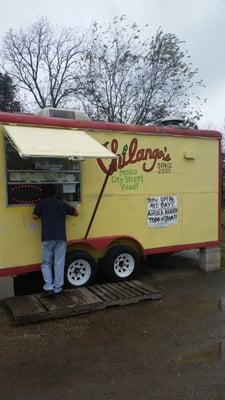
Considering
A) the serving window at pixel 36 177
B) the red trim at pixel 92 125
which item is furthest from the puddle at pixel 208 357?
the red trim at pixel 92 125

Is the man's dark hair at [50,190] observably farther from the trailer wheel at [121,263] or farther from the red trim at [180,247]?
the red trim at [180,247]

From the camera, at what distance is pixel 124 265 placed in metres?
8.34

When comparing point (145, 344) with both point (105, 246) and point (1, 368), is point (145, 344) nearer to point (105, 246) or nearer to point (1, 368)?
point (1, 368)

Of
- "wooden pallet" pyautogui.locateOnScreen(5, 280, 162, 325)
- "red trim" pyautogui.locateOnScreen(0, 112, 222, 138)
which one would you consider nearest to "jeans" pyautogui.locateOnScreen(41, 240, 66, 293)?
"wooden pallet" pyautogui.locateOnScreen(5, 280, 162, 325)

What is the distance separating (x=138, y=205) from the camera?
8.38 m

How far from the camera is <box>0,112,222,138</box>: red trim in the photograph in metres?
7.10

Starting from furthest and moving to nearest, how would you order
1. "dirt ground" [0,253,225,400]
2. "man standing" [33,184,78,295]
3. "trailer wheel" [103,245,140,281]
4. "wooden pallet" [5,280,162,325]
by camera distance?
"trailer wheel" [103,245,140,281] → "man standing" [33,184,78,295] → "wooden pallet" [5,280,162,325] → "dirt ground" [0,253,225,400]

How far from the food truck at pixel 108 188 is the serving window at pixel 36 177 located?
0.02 metres

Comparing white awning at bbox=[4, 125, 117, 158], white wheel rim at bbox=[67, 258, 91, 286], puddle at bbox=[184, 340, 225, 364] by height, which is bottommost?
puddle at bbox=[184, 340, 225, 364]

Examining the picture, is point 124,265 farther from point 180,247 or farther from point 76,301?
point 76,301

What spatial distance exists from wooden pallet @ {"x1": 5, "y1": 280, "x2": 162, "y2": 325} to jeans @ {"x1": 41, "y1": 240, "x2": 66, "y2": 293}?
0.62ft

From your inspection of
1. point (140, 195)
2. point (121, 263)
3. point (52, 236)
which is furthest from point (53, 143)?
point (121, 263)

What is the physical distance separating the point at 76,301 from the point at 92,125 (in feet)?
9.68

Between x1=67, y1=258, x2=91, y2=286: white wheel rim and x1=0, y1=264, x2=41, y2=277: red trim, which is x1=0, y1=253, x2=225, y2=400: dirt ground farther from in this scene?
x1=67, y1=258, x2=91, y2=286: white wheel rim
